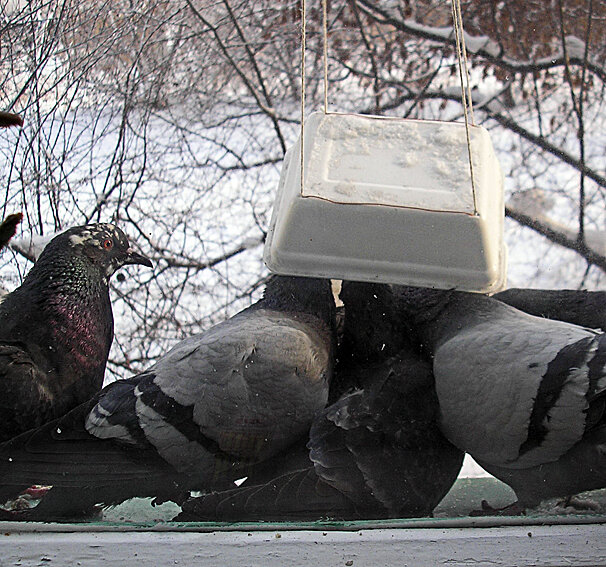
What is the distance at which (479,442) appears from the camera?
82 cm

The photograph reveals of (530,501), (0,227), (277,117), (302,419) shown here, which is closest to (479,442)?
(530,501)

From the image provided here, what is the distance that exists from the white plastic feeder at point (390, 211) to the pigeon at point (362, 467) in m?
0.17

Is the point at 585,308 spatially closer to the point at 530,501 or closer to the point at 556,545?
the point at 530,501

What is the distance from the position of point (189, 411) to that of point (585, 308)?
71 cm

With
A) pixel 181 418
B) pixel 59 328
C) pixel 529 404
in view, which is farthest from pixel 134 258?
pixel 529 404

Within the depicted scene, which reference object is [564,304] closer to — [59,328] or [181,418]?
[181,418]

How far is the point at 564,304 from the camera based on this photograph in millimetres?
1149

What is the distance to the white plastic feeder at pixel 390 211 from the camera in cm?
72

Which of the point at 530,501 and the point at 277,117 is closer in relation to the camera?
the point at 530,501

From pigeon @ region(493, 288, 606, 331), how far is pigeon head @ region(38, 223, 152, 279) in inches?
25.7

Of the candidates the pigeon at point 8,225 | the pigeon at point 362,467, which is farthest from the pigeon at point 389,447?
the pigeon at point 8,225

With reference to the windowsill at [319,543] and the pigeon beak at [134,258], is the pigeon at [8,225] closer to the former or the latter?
the windowsill at [319,543]

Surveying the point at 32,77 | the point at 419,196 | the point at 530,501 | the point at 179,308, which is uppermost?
the point at 32,77

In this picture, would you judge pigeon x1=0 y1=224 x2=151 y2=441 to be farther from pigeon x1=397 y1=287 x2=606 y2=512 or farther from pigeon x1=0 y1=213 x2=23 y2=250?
pigeon x1=397 y1=287 x2=606 y2=512
